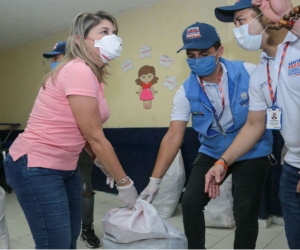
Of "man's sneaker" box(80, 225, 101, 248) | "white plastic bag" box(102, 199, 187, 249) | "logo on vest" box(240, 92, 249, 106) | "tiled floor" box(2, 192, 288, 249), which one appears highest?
"logo on vest" box(240, 92, 249, 106)

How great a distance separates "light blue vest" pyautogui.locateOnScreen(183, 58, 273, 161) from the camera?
158 cm

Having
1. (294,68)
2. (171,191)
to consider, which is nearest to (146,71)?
(171,191)

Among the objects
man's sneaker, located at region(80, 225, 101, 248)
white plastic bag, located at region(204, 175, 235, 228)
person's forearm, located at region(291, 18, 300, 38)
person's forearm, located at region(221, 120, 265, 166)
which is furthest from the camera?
white plastic bag, located at region(204, 175, 235, 228)

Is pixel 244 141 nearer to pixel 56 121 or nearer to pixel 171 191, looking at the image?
pixel 56 121

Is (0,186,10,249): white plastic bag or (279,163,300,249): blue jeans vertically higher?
(279,163,300,249): blue jeans

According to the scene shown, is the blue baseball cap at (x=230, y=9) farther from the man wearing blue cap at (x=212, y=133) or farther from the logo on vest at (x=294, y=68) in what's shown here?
the logo on vest at (x=294, y=68)

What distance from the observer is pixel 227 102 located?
5.28ft

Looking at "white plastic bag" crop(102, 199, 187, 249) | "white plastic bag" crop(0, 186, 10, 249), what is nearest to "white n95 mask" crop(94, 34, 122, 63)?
"white plastic bag" crop(102, 199, 187, 249)

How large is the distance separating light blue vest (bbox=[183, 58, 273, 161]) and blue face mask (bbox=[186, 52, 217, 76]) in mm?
71

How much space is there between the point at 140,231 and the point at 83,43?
0.75 meters

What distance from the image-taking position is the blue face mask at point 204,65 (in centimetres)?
163

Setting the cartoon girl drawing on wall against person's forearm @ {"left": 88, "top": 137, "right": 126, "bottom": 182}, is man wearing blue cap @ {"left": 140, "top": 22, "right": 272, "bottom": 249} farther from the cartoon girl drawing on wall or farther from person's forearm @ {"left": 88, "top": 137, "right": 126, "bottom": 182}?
the cartoon girl drawing on wall

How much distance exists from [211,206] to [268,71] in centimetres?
158

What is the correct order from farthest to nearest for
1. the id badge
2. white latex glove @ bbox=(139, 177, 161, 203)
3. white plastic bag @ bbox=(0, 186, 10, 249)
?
white plastic bag @ bbox=(0, 186, 10, 249)
white latex glove @ bbox=(139, 177, 161, 203)
the id badge
